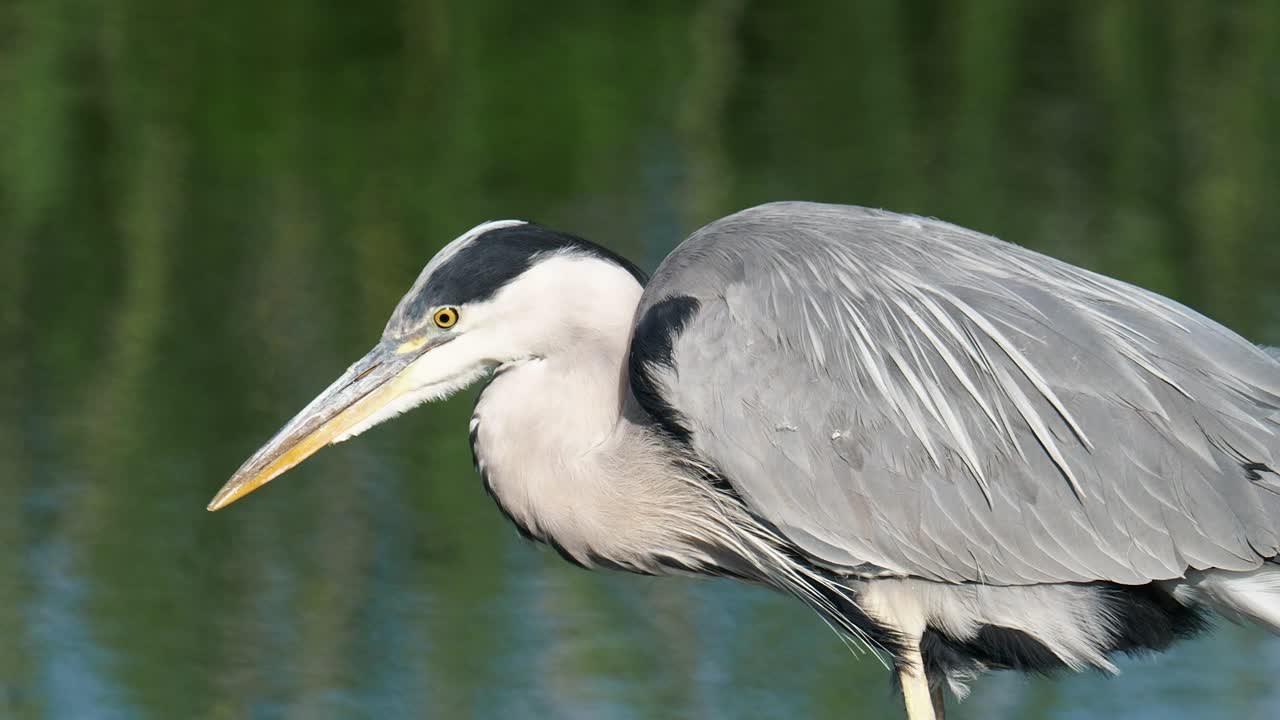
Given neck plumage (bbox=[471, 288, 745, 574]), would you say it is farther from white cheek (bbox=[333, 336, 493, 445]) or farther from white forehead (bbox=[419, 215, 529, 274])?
white forehead (bbox=[419, 215, 529, 274])

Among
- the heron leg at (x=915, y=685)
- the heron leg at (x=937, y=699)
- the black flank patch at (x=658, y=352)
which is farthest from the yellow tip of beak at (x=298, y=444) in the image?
the heron leg at (x=937, y=699)

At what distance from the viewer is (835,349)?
13.9 feet

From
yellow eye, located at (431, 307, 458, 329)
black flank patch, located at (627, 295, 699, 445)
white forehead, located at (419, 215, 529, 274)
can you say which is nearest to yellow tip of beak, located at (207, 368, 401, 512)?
yellow eye, located at (431, 307, 458, 329)

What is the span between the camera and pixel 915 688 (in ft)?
14.1

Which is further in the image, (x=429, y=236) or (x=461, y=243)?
(x=429, y=236)

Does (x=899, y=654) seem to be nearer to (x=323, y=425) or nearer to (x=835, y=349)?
(x=835, y=349)

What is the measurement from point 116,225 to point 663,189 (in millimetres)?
2682

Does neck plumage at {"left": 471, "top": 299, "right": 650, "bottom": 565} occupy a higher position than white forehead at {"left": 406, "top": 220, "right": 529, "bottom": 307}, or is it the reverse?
white forehead at {"left": 406, "top": 220, "right": 529, "bottom": 307}

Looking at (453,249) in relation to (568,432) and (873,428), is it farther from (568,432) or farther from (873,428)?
(873,428)

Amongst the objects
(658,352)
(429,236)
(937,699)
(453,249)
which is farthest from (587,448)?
(429,236)

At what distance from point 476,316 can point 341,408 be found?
1.20 ft

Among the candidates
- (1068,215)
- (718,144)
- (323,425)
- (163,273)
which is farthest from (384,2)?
(323,425)

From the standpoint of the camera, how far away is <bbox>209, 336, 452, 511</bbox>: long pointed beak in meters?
4.29

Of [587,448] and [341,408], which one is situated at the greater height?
[341,408]
